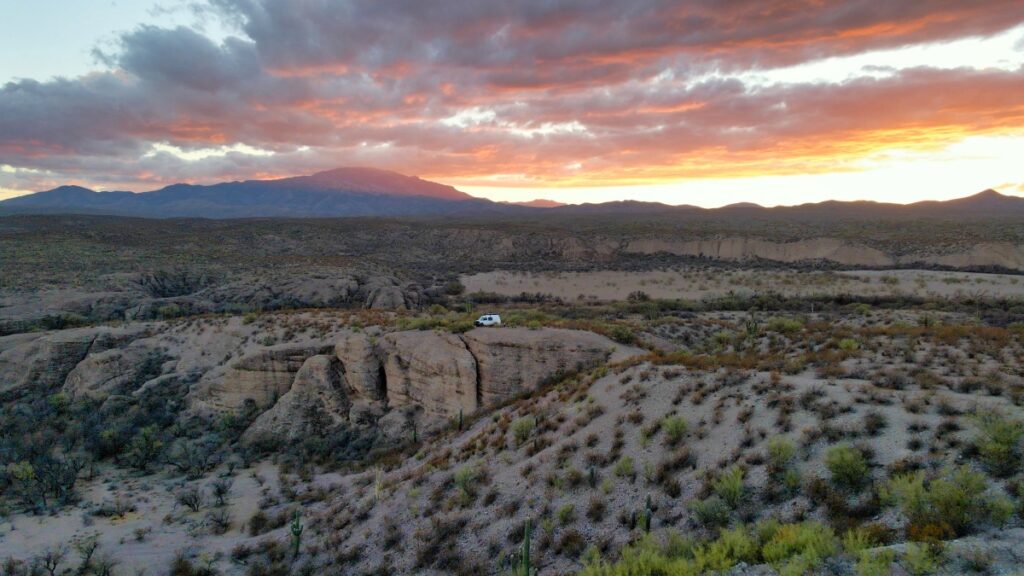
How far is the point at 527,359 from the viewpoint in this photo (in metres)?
19.0

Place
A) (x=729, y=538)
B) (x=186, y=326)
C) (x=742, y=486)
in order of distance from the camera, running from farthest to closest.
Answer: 1. (x=186, y=326)
2. (x=742, y=486)
3. (x=729, y=538)

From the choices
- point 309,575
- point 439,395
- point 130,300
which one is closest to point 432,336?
point 439,395

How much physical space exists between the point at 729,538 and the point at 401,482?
9876mm

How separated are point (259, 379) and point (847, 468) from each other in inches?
864

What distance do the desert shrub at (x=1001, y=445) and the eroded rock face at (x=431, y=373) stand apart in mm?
14242

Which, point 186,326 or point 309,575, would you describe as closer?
point 309,575

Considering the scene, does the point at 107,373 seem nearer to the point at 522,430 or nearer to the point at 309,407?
the point at 309,407

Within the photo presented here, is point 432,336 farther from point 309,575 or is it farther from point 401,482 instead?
point 309,575

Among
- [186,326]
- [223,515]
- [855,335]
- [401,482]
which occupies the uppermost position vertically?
[855,335]

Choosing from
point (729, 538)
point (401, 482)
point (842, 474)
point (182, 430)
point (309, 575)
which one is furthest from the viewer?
point (182, 430)

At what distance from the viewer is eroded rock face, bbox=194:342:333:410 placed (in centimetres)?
2238

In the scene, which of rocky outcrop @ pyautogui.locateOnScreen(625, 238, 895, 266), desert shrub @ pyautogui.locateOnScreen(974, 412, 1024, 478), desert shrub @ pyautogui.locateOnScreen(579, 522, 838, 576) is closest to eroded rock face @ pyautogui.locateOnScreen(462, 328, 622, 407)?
desert shrub @ pyautogui.locateOnScreen(579, 522, 838, 576)

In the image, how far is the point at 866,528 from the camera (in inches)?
275

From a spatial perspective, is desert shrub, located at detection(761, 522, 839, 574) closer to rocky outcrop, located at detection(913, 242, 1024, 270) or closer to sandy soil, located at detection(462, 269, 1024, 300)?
sandy soil, located at detection(462, 269, 1024, 300)
